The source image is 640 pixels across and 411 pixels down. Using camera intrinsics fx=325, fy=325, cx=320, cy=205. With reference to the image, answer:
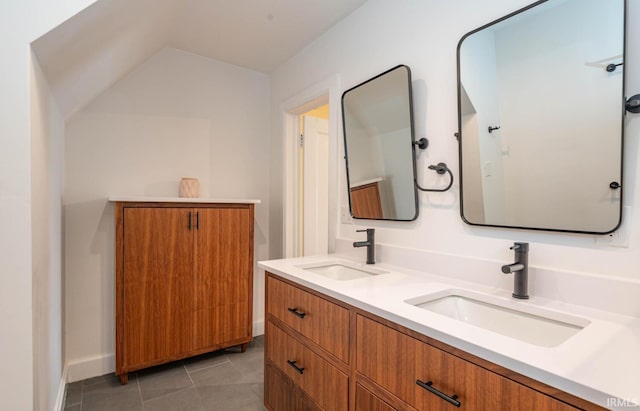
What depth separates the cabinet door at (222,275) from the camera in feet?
7.87

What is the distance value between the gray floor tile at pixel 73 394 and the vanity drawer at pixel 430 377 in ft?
6.44

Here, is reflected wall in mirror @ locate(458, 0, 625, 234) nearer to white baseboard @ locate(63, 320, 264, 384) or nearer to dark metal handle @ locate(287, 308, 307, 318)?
dark metal handle @ locate(287, 308, 307, 318)

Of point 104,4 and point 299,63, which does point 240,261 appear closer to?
point 299,63

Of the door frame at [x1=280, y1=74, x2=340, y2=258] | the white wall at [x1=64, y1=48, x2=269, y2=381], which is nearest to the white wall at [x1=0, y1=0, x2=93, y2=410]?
the white wall at [x1=64, y1=48, x2=269, y2=381]

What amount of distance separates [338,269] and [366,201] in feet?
1.46

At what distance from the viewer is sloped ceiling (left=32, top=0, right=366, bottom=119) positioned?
1.30m

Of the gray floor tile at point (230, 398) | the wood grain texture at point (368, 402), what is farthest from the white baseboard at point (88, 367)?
the wood grain texture at point (368, 402)

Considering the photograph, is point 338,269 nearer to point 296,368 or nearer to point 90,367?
point 296,368

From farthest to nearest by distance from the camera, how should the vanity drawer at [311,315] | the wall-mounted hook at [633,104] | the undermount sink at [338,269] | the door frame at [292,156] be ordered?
the door frame at [292,156], the undermount sink at [338,269], the vanity drawer at [311,315], the wall-mounted hook at [633,104]

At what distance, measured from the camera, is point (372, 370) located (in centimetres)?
113

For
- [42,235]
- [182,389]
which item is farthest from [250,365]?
[42,235]

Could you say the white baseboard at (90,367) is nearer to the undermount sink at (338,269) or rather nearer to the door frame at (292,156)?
the door frame at (292,156)

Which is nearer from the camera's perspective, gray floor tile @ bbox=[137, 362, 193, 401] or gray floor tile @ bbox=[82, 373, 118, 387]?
gray floor tile @ bbox=[137, 362, 193, 401]

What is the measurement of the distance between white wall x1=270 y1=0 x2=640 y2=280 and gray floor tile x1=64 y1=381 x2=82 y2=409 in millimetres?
1971
